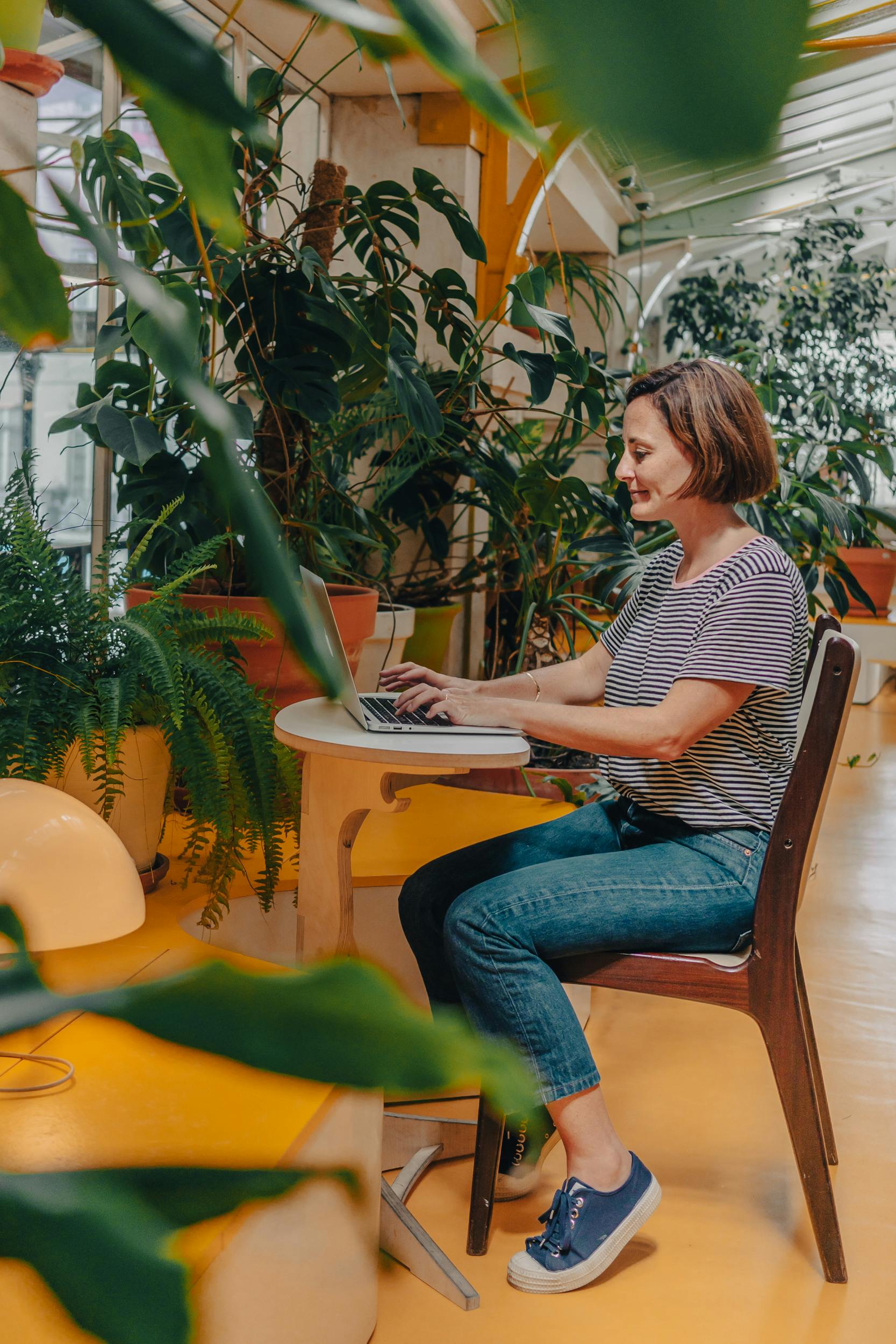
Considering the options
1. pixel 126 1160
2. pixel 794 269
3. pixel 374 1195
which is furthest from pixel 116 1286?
pixel 794 269

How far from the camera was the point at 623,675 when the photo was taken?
6.28 feet

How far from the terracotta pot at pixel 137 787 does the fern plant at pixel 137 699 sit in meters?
0.02

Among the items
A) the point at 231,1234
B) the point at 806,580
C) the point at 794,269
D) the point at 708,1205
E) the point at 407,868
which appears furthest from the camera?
the point at 794,269

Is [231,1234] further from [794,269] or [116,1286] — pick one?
[794,269]

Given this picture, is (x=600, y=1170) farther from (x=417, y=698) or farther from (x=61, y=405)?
(x=61, y=405)

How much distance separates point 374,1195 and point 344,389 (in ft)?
5.89

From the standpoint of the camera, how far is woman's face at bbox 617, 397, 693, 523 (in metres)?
1.79

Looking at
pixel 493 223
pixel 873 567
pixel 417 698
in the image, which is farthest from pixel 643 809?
pixel 873 567

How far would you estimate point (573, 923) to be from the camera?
1579 millimetres

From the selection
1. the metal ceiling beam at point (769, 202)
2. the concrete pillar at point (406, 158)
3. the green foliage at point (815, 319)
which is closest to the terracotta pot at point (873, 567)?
the green foliage at point (815, 319)

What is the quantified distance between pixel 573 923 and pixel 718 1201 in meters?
0.57

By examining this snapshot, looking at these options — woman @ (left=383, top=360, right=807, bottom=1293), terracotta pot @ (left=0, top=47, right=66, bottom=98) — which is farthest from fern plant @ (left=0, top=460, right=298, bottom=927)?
terracotta pot @ (left=0, top=47, right=66, bottom=98)

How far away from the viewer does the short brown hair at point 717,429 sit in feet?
5.81

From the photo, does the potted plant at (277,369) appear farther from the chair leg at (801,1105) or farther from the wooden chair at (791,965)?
the chair leg at (801,1105)
